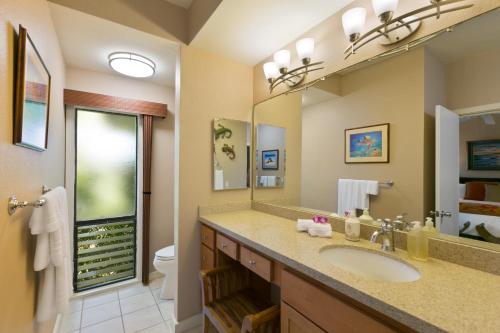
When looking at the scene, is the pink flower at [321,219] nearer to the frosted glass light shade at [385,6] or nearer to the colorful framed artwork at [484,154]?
the colorful framed artwork at [484,154]

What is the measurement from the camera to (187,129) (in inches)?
73.3

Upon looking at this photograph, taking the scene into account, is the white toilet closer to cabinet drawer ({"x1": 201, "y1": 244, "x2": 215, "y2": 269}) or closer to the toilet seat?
the toilet seat

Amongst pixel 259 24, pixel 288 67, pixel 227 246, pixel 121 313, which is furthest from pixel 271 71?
pixel 121 313

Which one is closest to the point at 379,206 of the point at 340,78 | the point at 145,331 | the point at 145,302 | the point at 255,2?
the point at 340,78

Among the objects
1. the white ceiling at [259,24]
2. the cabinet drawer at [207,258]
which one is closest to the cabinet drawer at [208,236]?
the cabinet drawer at [207,258]

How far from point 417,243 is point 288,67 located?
4.81ft

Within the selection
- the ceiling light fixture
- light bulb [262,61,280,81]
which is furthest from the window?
light bulb [262,61,280,81]

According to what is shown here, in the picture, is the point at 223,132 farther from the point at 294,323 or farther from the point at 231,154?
the point at 294,323

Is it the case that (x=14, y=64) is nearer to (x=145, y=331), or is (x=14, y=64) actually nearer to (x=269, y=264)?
(x=269, y=264)

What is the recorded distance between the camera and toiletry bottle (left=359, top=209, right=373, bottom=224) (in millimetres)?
1309

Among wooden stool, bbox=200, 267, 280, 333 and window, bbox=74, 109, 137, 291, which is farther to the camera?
window, bbox=74, 109, 137, 291

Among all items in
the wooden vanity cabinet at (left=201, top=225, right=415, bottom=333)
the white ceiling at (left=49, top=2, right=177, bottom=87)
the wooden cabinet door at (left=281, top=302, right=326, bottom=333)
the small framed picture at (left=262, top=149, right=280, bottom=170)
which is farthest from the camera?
the small framed picture at (left=262, top=149, right=280, bottom=170)

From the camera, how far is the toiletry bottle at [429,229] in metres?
1.05

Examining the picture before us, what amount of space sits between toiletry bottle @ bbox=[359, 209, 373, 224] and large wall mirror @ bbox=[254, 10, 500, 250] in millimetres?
31
